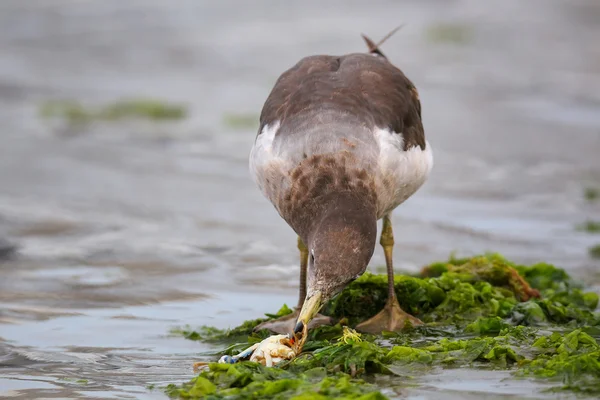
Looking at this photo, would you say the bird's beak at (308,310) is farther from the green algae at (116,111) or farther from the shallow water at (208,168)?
the green algae at (116,111)

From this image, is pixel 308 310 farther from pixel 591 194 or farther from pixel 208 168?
pixel 208 168

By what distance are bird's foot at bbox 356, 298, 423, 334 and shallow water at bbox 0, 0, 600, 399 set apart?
1274mm

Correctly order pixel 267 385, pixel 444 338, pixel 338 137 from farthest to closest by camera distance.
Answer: pixel 338 137
pixel 444 338
pixel 267 385

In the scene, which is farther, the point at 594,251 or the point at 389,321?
the point at 594,251

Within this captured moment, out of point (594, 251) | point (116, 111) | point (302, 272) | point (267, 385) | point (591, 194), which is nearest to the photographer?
point (267, 385)

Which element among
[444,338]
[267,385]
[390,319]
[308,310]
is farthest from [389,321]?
[267,385]

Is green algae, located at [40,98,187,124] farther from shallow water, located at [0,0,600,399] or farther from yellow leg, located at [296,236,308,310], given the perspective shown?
yellow leg, located at [296,236,308,310]

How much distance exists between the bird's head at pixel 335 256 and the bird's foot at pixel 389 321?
1104 mm

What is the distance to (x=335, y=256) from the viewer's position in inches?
260

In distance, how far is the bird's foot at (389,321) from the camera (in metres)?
7.70

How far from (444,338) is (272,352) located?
127 cm

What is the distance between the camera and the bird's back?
23.7 ft

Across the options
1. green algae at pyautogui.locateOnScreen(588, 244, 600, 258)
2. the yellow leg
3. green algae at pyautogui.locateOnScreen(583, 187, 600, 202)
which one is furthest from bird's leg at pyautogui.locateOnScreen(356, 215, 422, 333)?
green algae at pyautogui.locateOnScreen(583, 187, 600, 202)

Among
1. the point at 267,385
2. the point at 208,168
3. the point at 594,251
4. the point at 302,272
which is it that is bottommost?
the point at 267,385
